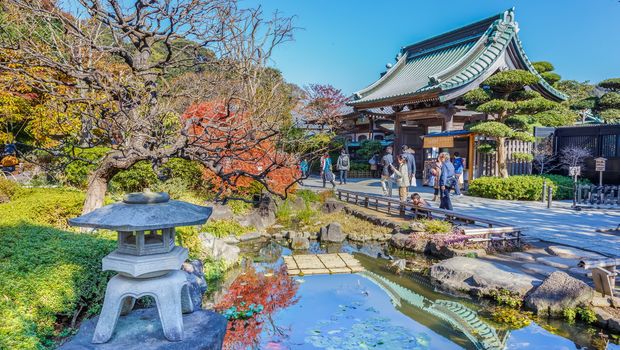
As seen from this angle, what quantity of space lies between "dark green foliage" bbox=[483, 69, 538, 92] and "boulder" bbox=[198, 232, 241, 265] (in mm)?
11442

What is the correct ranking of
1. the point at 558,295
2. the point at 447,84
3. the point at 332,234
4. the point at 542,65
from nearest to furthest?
the point at 558,295 → the point at 332,234 → the point at 447,84 → the point at 542,65

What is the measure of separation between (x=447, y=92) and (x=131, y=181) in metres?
11.9

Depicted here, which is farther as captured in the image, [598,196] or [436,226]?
[598,196]

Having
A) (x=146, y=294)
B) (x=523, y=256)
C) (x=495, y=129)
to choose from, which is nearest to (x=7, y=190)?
(x=146, y=294)

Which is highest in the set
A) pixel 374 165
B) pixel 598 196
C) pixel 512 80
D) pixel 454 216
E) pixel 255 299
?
pixel 512 80

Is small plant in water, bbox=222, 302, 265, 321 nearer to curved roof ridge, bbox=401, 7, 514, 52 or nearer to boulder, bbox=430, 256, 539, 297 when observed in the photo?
boulder, bbox=430, 256, 539, 297

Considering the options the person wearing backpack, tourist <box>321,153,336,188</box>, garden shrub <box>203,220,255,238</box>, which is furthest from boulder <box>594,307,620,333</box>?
tourist <box>321,153,336,188</box>

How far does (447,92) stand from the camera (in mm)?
15625

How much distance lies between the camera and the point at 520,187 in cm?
1396

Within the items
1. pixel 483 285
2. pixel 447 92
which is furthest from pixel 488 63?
pixel 483 285

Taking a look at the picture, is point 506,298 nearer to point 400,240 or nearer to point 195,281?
point 400,240

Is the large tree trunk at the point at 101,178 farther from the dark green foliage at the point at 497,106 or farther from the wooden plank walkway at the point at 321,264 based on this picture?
the dark green foliage at the point at 497,106

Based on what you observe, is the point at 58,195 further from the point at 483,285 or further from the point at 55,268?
the point at 483,285

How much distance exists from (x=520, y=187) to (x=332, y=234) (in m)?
7.58
